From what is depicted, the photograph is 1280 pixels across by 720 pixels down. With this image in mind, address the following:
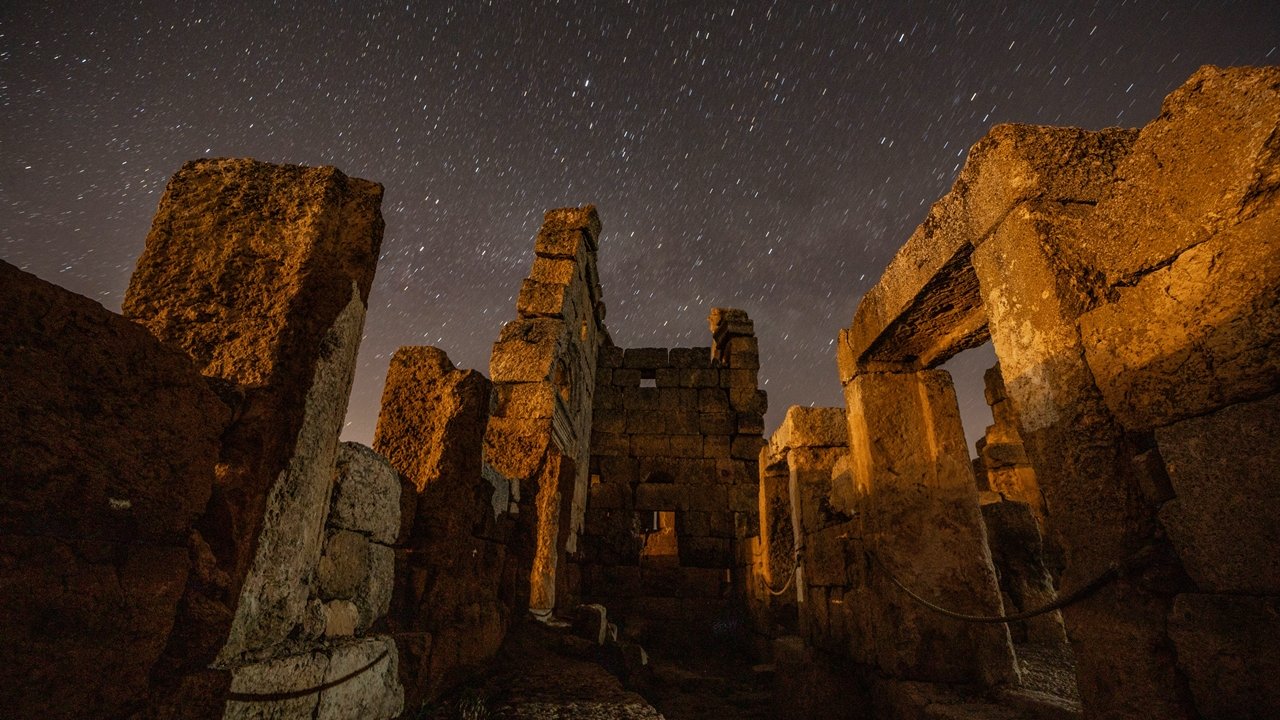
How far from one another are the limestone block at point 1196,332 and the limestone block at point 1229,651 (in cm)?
59

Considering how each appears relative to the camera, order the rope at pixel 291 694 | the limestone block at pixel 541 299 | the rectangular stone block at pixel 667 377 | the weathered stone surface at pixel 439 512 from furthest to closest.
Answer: the rectangular stone block at pixel 667 377 < the limestone block at pixel 541 299 < the weathered stone surface at pixel 439 512 < the rope at pixel 291 694

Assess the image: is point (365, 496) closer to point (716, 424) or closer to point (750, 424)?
point (716, 424)

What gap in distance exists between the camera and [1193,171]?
182cm

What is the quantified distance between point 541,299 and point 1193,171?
6.09 meters

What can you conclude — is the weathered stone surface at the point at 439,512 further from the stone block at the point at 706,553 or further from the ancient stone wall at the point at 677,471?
the stone block at the point at 706,553

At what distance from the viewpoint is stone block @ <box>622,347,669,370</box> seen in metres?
10.9

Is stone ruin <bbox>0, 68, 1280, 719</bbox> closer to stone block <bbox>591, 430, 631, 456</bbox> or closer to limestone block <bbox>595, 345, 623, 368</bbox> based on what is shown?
stone block <bbox>591, 430, 631, 456</bbox>

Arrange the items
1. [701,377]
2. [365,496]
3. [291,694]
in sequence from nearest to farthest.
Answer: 1. [291,694]
2. [365,496]
3. [701,377]

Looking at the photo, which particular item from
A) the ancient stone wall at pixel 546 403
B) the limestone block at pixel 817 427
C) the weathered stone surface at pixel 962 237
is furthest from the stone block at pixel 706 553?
the weathered stone surface at pixel 962 237

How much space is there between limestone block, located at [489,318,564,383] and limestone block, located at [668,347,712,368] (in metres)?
4.42

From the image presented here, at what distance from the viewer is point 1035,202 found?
97.1 inches

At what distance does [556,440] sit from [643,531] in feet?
13.9

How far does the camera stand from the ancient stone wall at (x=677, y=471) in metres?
8.79

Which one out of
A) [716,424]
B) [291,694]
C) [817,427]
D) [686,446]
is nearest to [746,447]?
[716,424]
